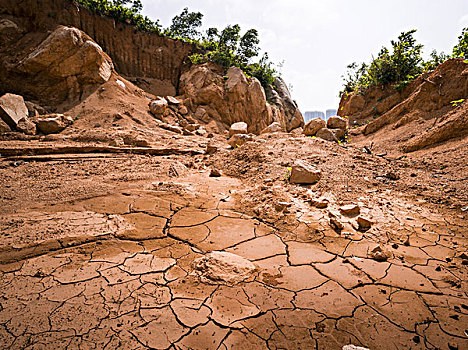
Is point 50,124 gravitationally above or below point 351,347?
above

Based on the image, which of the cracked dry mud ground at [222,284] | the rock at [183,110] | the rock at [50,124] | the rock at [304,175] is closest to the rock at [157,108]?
the rock at [183,110]

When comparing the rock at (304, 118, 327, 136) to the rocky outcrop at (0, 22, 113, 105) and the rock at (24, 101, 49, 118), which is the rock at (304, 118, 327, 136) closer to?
the rocky outcrop at (0, 22, 113, 105)

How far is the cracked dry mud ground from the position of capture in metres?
1.20

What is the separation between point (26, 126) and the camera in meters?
5.46

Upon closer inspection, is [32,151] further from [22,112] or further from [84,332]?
[84,332]

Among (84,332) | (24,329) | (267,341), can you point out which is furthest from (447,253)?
(24,329)

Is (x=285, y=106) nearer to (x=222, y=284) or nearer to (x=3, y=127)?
(x=3, y=127)

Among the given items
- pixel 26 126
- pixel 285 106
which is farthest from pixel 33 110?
pixel 285 106

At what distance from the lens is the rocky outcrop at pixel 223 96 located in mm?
11453

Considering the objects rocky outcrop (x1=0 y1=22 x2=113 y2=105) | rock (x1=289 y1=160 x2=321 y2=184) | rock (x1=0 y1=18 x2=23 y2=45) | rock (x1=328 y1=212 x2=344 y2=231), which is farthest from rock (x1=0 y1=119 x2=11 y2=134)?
rock (x1=328 y1=212 x2=344 y2=231)

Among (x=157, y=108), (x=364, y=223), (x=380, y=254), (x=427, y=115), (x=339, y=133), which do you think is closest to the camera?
(x=380, y=254)

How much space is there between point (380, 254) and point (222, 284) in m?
1.42

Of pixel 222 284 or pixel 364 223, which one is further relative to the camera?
pixel 364 223

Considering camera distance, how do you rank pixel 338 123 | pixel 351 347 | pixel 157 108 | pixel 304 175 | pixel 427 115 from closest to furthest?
1. pixel 351 347
2. pixel 304 175
3. pixel 427 115
4. pixel 338 123
5. pixel 157 108
